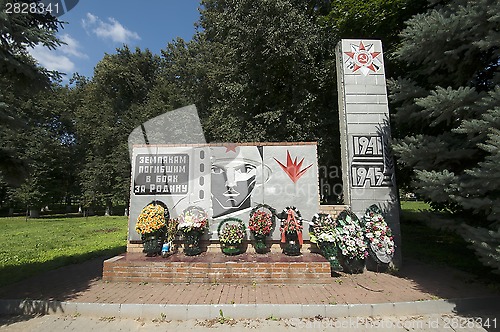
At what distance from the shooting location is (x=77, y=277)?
20.1ft

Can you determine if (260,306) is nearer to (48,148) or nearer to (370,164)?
(370,164)

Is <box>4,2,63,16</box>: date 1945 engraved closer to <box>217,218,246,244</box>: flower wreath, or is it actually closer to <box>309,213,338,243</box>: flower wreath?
<box>217,218,246,244</box>: flower wreath

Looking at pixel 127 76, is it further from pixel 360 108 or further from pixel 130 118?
pixel 360 108

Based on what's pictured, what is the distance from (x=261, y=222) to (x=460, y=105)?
4.23m

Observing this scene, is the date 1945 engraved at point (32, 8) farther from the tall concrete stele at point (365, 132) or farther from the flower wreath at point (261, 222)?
the tall concrete stele at point (365, 132)

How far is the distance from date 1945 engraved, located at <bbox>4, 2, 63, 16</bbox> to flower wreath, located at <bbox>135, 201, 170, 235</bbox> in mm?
4247

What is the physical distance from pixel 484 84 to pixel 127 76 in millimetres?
29641

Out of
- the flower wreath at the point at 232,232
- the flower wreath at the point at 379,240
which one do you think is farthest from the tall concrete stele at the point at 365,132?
the flower wreath at the point at 232,232

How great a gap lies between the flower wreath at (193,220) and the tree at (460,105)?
14.0 feet

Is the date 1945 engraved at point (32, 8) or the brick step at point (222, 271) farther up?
the date 1945 engraved at point (32, 8)

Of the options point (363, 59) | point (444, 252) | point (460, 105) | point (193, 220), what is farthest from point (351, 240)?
point (363, 59)

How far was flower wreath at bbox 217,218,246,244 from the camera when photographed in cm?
638

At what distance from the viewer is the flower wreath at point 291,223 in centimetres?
632

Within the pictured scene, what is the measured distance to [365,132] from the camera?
6930 millimetres
